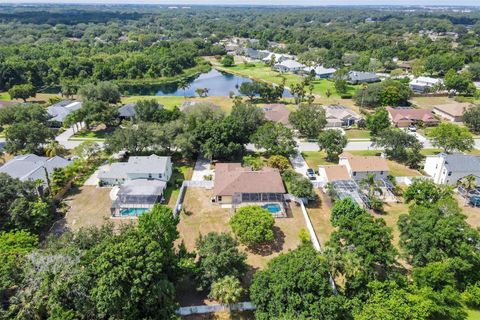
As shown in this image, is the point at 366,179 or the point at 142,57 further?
the point at 142,57

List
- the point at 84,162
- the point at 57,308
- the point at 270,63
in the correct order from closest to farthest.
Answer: the point at 57,308 → the point at 84,162 → the point at 270,63

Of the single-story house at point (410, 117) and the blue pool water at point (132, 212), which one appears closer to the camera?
the blue pool water at point (132, 212)

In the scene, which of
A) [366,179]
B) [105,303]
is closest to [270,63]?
[366,179]

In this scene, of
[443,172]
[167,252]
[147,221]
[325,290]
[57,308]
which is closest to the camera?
[57,308]

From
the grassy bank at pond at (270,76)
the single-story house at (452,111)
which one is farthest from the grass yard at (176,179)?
the single-story house at (452,111)

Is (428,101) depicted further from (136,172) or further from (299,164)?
(136,172)

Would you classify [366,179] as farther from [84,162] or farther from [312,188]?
[84,162]

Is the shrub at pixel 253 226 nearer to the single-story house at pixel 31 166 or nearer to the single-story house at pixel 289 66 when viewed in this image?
the single-story house at pixel 31 166
